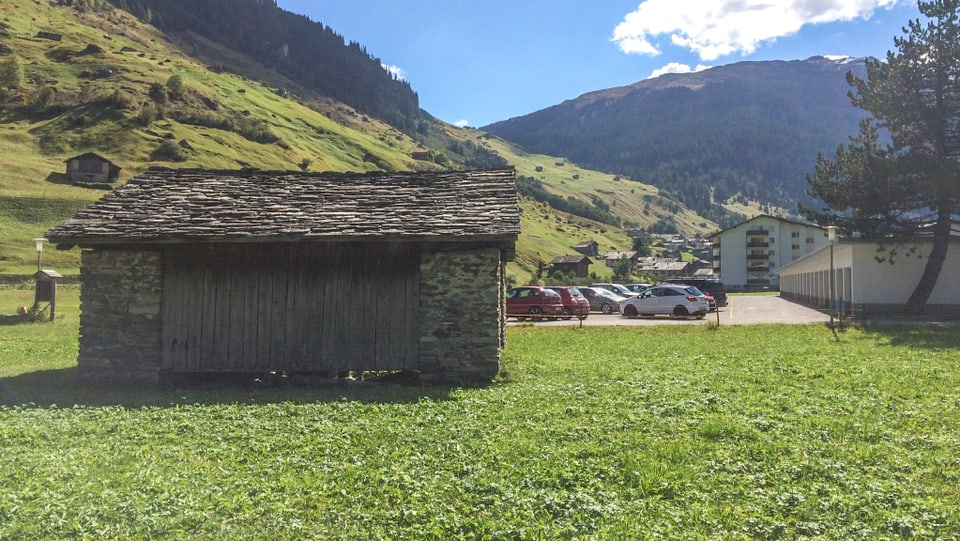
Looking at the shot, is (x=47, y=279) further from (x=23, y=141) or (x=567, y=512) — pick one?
(x=23, y=141)

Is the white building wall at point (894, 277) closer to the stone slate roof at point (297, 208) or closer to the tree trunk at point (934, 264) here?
the tree trunk at point (934, 264)

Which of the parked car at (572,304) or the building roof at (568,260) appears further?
the building roof at (568,260)

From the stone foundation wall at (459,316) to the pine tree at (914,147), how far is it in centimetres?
2319

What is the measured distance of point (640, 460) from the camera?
6.84m

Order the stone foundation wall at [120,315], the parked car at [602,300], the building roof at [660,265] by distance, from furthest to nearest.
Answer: the building roof at [660,265]
the parked car at [602,300]
the stone foundation wall at [120,315]

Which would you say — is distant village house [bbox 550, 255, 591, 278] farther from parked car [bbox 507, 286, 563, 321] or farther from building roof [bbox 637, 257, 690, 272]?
parked car [bbox 507, 286, 563, 321]

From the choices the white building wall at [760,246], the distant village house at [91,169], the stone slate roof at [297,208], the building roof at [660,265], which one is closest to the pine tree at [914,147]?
the stone slate roof at [297,208]

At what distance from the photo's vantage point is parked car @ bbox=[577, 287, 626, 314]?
119 feet

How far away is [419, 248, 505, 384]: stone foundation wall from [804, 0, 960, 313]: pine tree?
2319cm

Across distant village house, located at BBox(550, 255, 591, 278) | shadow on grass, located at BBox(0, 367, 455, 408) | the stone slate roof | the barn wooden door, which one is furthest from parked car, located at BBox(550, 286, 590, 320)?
distant village house, located at BBox(550, 255, 591, 278)

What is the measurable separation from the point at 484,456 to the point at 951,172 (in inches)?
1117

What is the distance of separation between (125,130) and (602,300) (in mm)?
82505

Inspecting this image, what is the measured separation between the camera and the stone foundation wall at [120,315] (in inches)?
503

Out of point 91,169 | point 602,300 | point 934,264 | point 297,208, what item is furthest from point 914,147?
point 91,169
